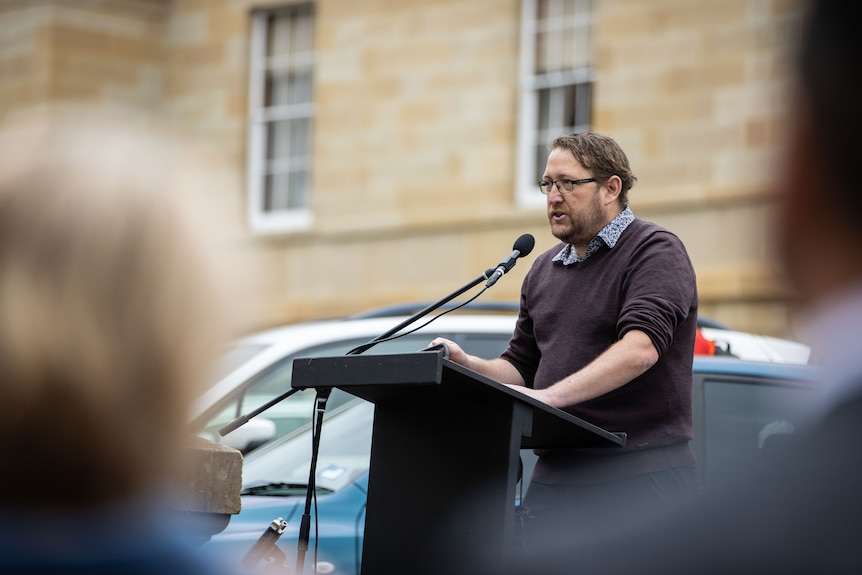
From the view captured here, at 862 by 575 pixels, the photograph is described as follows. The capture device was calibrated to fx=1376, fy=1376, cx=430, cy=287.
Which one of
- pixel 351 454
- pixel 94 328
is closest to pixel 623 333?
pixel 351 454

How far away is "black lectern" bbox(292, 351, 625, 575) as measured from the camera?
142 inches

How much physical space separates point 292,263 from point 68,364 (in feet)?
53.8

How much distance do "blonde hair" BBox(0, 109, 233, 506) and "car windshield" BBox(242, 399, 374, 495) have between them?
3913mm

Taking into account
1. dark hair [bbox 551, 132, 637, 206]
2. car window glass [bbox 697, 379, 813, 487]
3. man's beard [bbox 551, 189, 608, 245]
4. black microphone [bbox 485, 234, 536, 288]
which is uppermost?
dark hair [bbox 551, 132, 637, 206]

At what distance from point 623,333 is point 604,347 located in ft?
0.69

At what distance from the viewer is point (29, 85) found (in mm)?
18688

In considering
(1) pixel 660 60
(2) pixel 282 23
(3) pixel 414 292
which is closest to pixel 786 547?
(1) pixel 660 60

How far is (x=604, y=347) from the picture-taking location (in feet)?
14.2

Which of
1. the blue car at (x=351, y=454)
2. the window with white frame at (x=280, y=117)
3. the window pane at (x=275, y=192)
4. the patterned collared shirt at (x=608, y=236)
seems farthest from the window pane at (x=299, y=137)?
the patterned collared shirt at (x=608, y=236)

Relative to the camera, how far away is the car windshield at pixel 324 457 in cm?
550

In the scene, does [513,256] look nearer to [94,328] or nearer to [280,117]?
[94,328]

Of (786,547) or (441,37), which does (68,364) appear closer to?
(786,547)

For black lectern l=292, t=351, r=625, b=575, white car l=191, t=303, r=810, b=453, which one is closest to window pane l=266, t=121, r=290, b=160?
white car l=191, t=303, r=810, b=453

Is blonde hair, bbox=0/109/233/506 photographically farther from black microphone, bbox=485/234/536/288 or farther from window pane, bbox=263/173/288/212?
window pane, bbox=263/173/288/212
